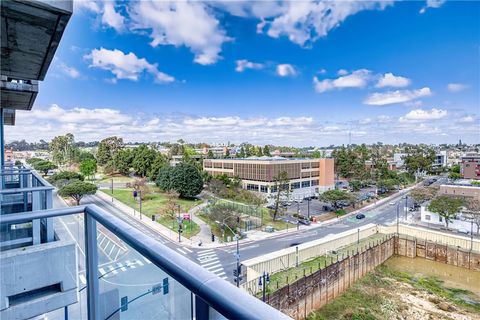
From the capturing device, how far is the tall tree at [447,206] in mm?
18469

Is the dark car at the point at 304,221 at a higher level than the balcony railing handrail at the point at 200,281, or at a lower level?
lower

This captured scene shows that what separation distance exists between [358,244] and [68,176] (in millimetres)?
22235

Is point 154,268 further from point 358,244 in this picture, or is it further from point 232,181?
point 232,181

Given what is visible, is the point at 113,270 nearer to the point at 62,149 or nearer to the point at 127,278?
the point at 127,278

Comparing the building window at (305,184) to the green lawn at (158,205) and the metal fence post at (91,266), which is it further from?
the metal fence post at (91,266)

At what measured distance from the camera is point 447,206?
18719mm

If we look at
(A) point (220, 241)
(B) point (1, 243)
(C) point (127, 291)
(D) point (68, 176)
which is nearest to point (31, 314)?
(B) point (1, 243)

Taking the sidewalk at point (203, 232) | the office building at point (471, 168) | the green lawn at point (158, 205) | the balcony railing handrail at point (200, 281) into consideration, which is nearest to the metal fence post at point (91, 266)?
the balcony railing handrail at point (200, 281)

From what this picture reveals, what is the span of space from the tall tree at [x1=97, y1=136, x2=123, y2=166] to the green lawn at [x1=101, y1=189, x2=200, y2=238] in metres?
10.6

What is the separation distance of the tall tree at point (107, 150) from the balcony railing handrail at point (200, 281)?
37.8 meters

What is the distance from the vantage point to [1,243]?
1.46 m

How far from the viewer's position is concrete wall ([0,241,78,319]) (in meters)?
1.44

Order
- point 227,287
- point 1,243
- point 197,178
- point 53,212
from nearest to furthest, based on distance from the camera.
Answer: point 227,287, point 53,212, point 1,243, point 197,178

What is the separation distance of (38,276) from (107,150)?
124 ft
